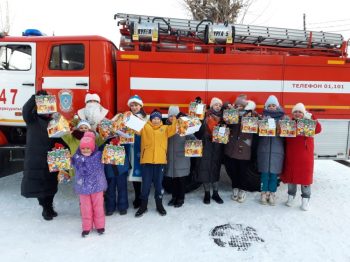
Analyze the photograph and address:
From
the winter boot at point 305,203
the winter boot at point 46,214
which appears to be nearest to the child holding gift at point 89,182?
the winter boot at point 46,214

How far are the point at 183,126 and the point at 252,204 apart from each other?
5.83 feet

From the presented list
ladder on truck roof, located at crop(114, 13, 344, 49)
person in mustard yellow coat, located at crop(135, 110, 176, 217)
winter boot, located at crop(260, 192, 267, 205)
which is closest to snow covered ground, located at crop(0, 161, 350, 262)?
winter boot, located at crop(260, 192, 267, 205)

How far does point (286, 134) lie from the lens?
4.05 meters

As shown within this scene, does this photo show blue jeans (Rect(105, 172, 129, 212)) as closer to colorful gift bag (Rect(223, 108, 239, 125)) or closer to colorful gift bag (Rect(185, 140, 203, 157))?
colorful gift bag (Rect(185, 140, 203, 157))

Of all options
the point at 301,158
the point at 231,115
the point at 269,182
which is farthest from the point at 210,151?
the point at 301,158

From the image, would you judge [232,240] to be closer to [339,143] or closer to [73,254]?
[73,254]

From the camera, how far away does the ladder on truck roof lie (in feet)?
15.1

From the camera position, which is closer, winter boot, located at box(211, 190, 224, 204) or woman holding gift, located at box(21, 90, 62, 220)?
woman holding gift, located at box(21, 90, 62, 220)

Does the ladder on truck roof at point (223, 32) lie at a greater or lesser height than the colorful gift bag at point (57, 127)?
greater

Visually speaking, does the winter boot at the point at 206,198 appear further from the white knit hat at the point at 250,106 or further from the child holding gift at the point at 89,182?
the child holding gift at the point at 89,182

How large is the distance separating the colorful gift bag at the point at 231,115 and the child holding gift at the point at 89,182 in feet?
5.97

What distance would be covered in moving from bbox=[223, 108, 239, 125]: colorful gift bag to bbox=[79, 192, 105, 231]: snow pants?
1.99 metres

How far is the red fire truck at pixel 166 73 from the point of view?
4453 millimetres

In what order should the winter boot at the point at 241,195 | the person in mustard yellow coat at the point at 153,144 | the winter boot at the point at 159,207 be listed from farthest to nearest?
the winter boot at the point at 241,195
the winter boot at the point at 159,207
the person in mustard yellow coat at the point at 153,144
